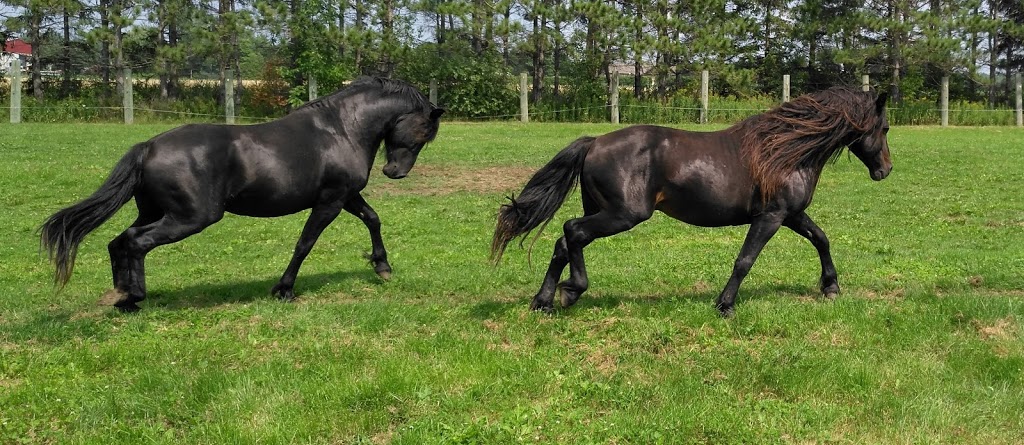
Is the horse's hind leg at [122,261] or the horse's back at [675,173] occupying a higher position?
the horse's back at [675,173]

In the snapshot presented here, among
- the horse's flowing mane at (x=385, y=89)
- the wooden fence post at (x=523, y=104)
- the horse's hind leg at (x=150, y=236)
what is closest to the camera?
the horse's hind leg at (x=150, y=236)

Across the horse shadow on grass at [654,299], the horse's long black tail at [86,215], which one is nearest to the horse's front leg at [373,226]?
the horse shadow on grass at [654,299]

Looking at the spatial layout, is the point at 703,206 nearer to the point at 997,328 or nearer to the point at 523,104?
the point at 997,328

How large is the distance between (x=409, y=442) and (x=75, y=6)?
32793 mm

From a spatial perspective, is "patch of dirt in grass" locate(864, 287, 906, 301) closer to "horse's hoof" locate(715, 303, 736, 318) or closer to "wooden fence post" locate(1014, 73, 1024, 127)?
"horse's hoof" locate(715, 303, 736, 318)

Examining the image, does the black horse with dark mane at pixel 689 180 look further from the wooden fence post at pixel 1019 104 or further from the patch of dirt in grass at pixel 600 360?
the wooden fence post at pixel 1019 104

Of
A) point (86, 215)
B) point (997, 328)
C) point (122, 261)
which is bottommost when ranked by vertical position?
point (997, 328)

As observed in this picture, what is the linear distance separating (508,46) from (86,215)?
1205 inches

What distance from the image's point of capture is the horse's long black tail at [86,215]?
6.91m

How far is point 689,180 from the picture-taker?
6.82 m

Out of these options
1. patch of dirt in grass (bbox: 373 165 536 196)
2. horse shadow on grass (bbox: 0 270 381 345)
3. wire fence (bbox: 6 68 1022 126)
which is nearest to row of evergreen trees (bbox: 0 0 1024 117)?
wire fence (bbox: 6 68 1022 126)

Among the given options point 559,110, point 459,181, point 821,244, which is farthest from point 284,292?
point 559,110

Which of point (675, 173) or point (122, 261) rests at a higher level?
point (675, 173)

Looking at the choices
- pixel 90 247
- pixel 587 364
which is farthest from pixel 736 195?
pixel 90 247
